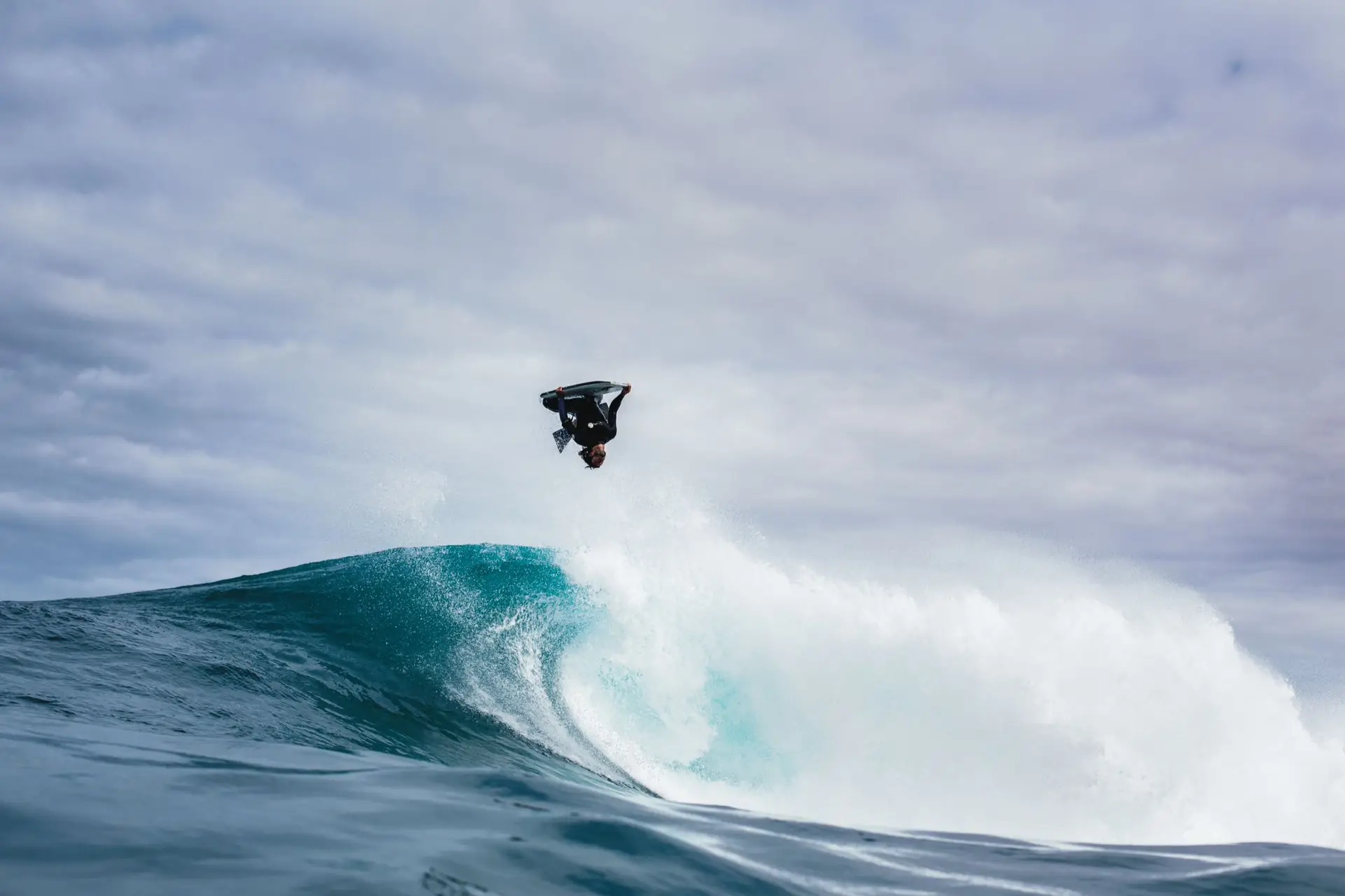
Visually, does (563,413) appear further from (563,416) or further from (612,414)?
(612,414)

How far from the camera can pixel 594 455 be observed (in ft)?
43.3

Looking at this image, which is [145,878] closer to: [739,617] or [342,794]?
[342,794]

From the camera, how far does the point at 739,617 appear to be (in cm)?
1583

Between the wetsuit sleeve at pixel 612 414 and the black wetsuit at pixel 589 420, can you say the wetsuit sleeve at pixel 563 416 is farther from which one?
the wetsuit sleeve at pixel 612 414

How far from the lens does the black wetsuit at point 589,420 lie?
12.7 metres

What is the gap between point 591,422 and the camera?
12.9m

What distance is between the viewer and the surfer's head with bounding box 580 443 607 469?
13.2 m

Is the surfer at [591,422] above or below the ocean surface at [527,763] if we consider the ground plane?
above

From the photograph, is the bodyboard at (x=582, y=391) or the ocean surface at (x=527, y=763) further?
the bodyboard at (x=582, y=391)

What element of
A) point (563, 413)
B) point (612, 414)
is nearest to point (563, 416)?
point (563, 413)

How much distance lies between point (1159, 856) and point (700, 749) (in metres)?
8.23

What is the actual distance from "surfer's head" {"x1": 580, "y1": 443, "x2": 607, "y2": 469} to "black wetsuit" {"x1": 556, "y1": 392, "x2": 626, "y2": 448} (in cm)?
7

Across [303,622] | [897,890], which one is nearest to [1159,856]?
[897,890]

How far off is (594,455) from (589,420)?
590 mm
